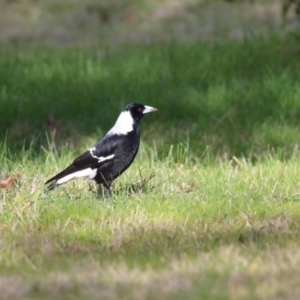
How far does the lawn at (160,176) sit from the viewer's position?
4.28 meters

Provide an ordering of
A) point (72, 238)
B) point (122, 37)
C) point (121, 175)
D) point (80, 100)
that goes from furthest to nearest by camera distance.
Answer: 1. point (122, 37)
2. point (80, 100)
3. point (121, 175)
4. point (72, 238)

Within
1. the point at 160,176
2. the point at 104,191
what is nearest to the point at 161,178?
the point at 160,176

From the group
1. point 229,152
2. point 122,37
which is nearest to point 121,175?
point 229,152

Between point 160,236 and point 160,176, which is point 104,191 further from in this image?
point 160,236

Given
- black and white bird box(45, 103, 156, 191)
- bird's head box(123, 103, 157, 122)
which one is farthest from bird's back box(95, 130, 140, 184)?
bird's head box(123, 103, 157, 122)

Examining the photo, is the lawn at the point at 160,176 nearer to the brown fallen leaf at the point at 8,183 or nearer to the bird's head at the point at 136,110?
the brown fallen leaf at the point at 8,183

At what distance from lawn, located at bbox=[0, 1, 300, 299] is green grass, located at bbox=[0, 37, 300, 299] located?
1cm

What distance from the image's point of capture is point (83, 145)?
27.6 feet

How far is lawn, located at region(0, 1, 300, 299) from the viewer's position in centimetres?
428

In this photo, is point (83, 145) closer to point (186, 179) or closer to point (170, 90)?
point (170, 90)

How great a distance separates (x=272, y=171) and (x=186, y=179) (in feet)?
2.18

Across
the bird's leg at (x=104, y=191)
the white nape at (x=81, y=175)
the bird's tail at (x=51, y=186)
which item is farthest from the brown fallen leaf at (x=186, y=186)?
the bird's tail at (x=51, y=186)

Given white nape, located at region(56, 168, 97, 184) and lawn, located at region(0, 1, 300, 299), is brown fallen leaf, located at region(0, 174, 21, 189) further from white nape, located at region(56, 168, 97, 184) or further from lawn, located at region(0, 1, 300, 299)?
white nape, located at region(56, 168, 97, 184)

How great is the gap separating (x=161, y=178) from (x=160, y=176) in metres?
0.07
